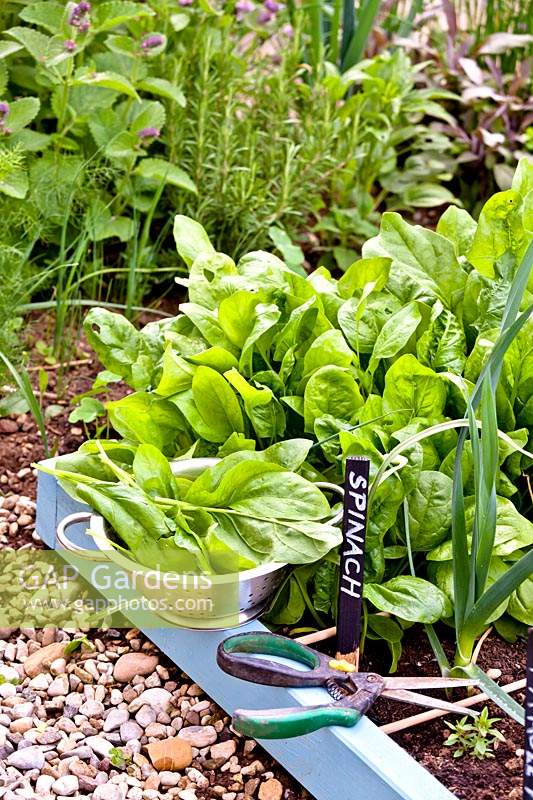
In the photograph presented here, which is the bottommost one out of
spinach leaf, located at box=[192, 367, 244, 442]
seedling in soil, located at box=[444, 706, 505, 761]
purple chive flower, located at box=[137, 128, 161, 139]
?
seedling in soil, located at box=[444, 706, 505, 761]

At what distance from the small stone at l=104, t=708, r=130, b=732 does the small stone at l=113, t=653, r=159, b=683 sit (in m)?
0.07

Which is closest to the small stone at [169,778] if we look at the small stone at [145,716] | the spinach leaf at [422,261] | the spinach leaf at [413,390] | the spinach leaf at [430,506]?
the small stone at [145,716]

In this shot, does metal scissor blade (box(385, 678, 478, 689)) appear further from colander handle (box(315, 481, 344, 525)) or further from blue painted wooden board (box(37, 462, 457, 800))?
colander handle (box(315, 481, 344, 525))

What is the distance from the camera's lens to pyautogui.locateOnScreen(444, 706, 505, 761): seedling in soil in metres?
1.38

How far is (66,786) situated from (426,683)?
0.49 metres

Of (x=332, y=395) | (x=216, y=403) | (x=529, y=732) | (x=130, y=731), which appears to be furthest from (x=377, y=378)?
(x=529, y=732)

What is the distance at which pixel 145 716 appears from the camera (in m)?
1.55

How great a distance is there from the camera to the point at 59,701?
158 centimetres

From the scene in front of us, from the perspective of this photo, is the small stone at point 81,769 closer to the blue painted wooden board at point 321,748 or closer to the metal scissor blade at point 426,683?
the blue painted wooden board at point 321,748

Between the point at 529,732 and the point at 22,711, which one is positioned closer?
the point at 529,732

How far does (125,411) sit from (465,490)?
528 millimetres

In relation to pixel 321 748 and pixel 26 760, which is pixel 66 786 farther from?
pixel 321 748

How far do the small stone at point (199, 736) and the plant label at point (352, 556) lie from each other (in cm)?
23

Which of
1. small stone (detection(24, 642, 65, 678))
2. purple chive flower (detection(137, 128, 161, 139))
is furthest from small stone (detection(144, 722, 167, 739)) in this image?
purple chive flower (detection(137, 128, 161, 139))
